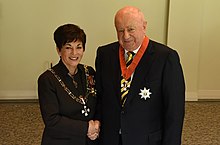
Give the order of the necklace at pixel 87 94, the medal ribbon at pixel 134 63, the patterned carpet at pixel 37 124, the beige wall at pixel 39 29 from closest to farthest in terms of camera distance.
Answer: the medal ribbon at pixel 134 63, the necklace at pixel 87 94, the patterned carpet at pixel 37 124, the beige wall at pixel 39 29

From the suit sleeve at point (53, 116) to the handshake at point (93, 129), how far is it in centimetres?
4

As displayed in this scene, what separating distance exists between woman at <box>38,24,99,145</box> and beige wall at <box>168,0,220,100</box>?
316 centimetres

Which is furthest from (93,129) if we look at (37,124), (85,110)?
(37,124)

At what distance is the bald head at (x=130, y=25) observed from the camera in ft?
5.77

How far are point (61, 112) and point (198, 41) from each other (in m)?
3.49

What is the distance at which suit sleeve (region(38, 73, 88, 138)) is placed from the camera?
1926 millimetres

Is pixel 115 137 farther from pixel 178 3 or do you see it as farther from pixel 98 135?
pixel 178 3

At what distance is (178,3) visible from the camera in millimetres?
4871

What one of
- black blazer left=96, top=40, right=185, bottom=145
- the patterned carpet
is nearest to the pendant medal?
black blazer left=96, top=40, right=185, bottom=145

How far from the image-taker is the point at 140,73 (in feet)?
6.11

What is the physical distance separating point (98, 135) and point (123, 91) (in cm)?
36

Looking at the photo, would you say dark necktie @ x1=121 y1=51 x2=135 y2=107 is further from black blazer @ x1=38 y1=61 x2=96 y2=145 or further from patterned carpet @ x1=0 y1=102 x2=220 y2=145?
patterned carpet @ x1=0 y1=102 x2=220 y2=145

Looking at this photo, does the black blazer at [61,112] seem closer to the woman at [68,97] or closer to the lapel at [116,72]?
the woman at [68,97]

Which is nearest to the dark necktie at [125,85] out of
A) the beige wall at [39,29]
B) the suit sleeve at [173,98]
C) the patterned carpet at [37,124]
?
the suit sleeve at [173,98]
